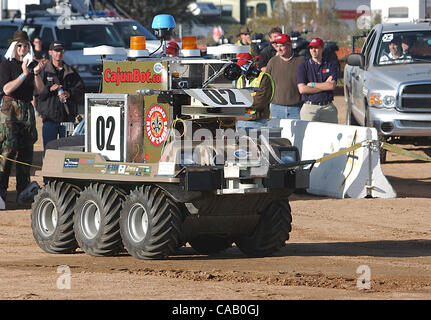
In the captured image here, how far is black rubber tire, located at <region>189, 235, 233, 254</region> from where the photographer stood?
38.7 ft

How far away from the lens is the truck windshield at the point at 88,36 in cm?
2954

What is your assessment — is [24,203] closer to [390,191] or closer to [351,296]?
[390,191]

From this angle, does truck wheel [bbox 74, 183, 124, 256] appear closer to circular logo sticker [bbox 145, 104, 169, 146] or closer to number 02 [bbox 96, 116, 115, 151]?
number 02 [bbox 96, 116, 115, 151]

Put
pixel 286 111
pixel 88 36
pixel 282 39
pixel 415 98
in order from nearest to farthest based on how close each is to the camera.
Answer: pixel 282 39
pixel 286 111
pixel 415 98
pixel 88 36

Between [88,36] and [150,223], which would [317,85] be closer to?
[150,223]

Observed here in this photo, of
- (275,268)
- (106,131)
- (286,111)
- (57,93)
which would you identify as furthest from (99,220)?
(286,111)

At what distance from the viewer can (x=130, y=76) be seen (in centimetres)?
1142

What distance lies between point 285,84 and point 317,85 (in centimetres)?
52

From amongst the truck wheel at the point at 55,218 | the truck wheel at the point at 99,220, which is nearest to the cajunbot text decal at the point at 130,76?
the truck wheel at the point at 99,220

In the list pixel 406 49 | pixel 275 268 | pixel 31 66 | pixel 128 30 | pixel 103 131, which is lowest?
pixel 275 268

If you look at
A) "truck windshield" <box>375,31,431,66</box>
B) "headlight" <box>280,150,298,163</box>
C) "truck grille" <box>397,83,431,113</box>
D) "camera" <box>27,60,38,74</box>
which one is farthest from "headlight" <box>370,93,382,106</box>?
"headlight" <box>280,150,298,163</box>

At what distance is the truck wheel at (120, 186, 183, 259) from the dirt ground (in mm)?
145
